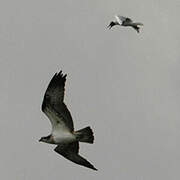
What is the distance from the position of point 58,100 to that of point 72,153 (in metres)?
2.07

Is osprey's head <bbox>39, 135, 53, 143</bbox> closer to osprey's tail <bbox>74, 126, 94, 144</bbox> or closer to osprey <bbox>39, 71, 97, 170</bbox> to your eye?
osprey <bbox>39, 71, 97, 170</bbox>

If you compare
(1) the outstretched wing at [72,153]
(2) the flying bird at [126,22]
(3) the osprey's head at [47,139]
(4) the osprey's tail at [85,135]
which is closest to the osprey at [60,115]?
(4) the osprey's tail at [85,135]

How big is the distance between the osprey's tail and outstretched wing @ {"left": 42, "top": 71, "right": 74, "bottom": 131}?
28cm

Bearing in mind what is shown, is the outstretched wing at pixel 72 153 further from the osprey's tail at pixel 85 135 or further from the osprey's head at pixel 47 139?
the osprey's tail at pixel 85 135

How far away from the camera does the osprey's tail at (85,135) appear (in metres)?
30.8

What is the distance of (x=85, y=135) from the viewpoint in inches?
1221

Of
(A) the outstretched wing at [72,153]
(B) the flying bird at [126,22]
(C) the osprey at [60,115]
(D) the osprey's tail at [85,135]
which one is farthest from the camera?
(B) the flying bird at [126,22]

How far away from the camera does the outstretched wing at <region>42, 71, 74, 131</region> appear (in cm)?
3108

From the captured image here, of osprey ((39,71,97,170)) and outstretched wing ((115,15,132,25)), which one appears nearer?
osprey ((39,71,97,170))

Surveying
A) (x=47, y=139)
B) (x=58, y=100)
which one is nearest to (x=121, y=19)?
(x=47, y=139)

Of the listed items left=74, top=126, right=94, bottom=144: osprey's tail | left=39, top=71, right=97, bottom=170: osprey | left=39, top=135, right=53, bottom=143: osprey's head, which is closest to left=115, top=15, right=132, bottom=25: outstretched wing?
left=39, top=135, right=53, bottom=143: osprey's head

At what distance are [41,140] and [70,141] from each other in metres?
1.16

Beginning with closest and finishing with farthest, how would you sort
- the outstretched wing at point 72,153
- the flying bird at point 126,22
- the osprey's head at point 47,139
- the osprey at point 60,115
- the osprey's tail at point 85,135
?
1. the osprey's tail at point 85,135
2. the osprey at point 60,115
3. the osprey's head at point 47,139
4. the outstretched wing at point 72,153
5. the flying bird at point 126,22

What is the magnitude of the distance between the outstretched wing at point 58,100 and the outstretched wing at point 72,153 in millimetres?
1156
